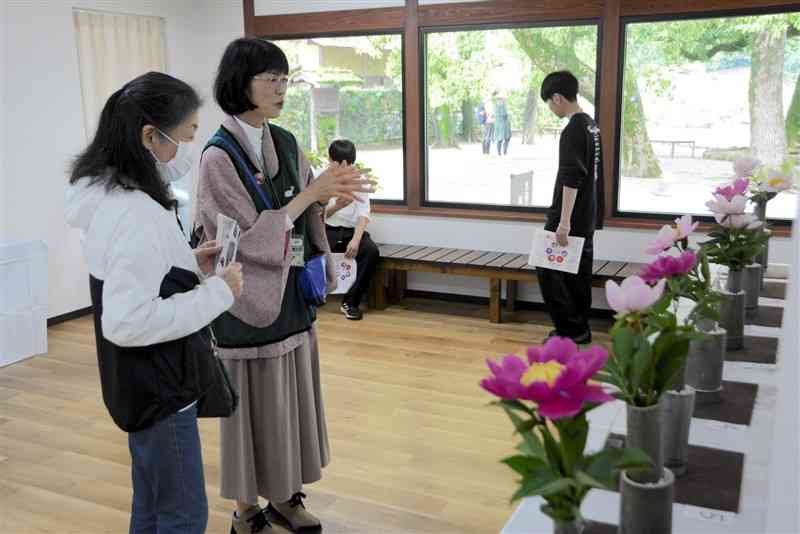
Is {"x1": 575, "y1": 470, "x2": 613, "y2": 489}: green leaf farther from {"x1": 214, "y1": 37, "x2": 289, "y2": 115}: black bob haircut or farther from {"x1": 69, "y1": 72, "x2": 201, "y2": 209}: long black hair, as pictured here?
{"x1": 214, "y1": 37, "x2": 289, "y2": 115}: black bob haircut

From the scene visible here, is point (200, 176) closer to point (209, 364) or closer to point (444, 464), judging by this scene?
point (209, 364)

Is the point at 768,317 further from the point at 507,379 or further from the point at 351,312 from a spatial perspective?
the point at 351,312

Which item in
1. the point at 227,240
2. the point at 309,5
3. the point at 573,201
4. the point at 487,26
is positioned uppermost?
the point at 309,5

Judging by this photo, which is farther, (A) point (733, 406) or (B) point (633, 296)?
(A) point (733, 406)

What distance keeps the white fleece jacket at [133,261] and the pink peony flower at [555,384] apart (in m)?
0.85

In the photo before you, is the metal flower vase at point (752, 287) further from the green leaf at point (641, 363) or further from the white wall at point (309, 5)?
the white wall at point (309, 5)

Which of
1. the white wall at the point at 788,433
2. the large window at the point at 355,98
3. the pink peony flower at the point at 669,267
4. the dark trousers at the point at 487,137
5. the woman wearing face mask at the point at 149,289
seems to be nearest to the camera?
the white wall at the point at 788,433

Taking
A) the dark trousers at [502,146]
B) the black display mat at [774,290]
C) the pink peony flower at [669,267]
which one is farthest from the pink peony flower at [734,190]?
the dark trousers at [502,146]

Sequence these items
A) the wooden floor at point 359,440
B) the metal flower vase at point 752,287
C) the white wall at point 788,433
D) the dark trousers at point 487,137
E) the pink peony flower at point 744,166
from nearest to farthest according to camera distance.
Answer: the white wall at point 788,433
the metal flower vase at point 752,287
the pink peony flower at point 744,166
the wooden floor at point 359,440
the dark trousers at point 487,137

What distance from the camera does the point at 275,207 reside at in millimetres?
2148

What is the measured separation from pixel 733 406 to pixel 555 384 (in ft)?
2.96

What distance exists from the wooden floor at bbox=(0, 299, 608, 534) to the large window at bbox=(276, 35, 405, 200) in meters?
1.40

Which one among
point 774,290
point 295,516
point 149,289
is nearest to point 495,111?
point 774,290

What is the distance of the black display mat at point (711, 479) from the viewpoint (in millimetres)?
1214
